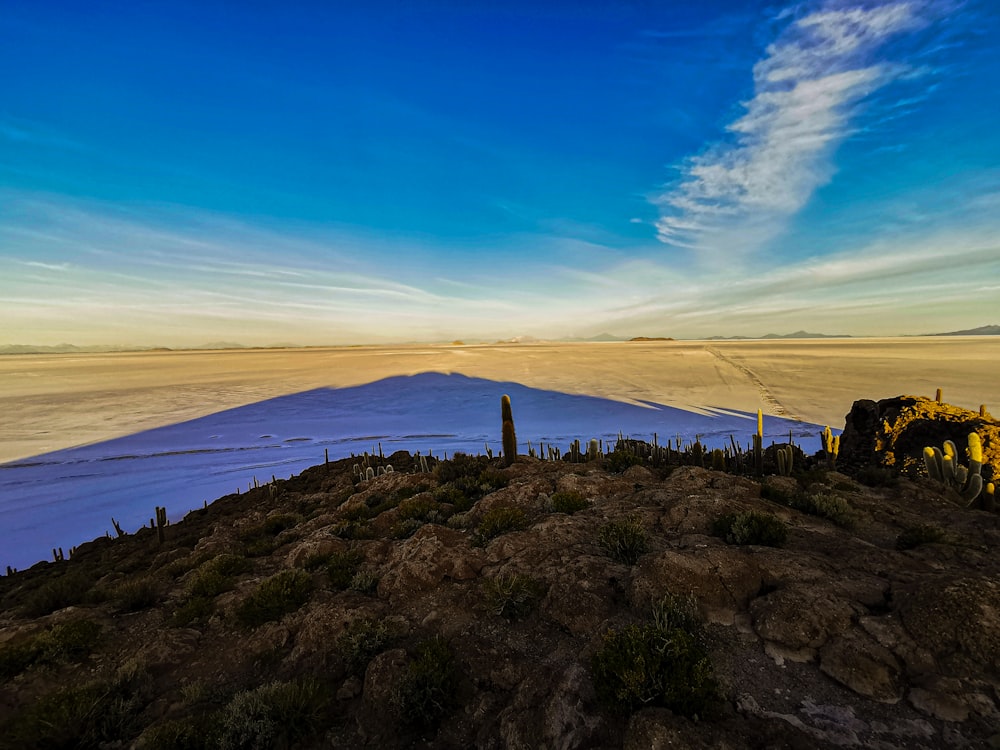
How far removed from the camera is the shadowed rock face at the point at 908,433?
31.6ft

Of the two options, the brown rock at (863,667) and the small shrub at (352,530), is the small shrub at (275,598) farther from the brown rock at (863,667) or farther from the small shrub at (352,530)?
the brown rock at (863,667)

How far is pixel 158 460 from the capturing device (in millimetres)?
18359

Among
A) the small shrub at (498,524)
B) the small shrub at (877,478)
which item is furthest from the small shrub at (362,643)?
the small shrub at (877,478)

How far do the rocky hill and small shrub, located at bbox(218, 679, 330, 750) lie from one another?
0.02 meters

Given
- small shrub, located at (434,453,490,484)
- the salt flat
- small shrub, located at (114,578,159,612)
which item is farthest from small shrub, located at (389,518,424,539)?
the salt flat

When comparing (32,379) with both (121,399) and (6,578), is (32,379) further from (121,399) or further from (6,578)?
(6,578)

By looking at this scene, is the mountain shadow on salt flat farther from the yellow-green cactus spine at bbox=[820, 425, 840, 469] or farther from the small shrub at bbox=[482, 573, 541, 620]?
the small shrub at bbox=[482, 573, 541, 620]

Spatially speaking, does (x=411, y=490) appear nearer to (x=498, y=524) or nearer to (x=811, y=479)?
(x=498, y=524)

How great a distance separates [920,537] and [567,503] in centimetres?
517

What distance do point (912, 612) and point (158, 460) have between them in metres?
23.5

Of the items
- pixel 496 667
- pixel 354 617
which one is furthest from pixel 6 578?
pixel 496 667

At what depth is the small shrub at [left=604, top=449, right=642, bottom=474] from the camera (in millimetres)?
11002

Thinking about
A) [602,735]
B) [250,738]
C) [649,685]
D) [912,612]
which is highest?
[912,612]

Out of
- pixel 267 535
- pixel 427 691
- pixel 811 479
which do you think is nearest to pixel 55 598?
pixel 267 535
